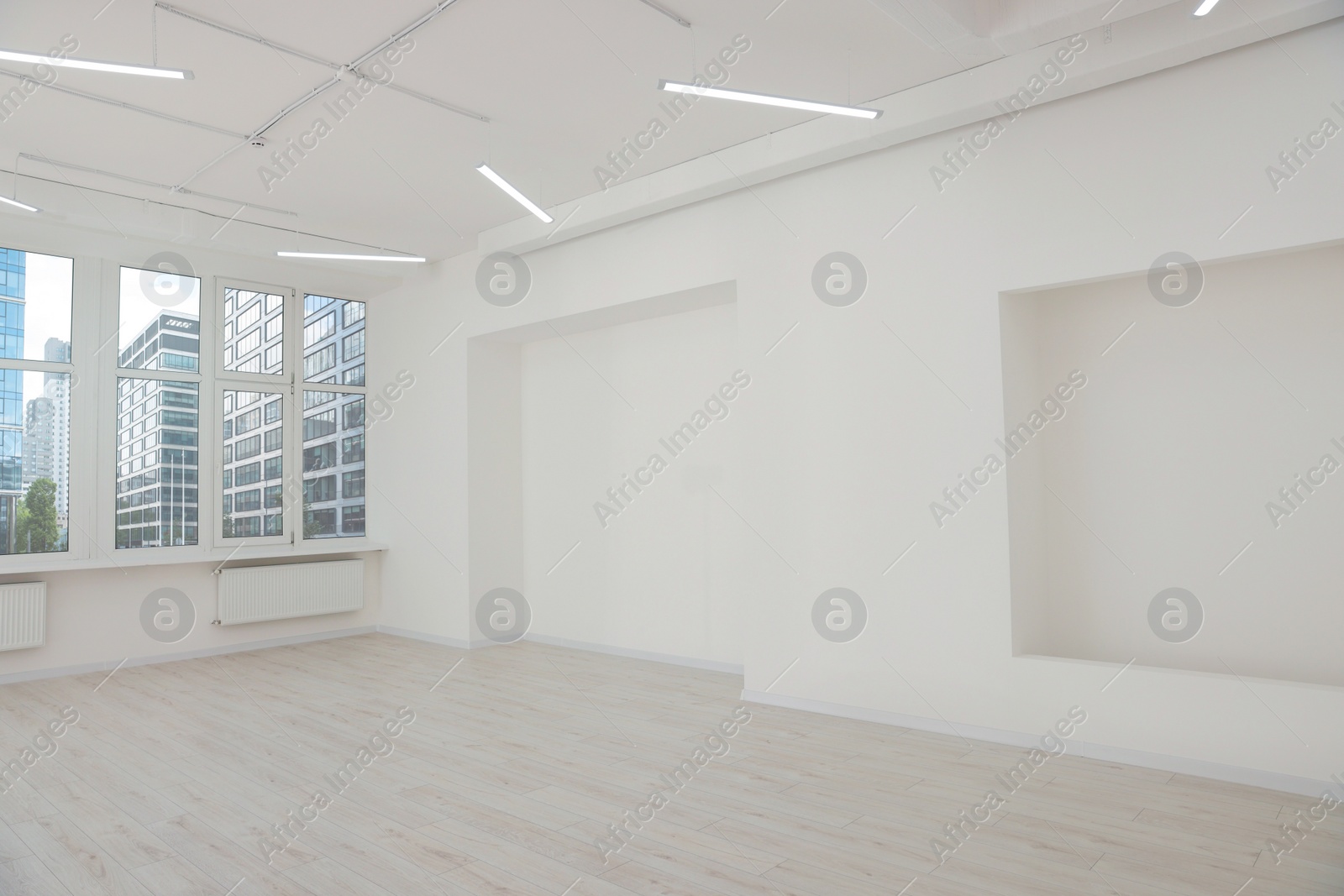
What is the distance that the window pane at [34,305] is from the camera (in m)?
7.13

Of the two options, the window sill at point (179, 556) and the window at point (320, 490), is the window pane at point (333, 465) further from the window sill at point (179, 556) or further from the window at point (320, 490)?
the window sill at point (179, 556)

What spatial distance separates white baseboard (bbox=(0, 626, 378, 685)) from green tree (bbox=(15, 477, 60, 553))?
3.32 feet

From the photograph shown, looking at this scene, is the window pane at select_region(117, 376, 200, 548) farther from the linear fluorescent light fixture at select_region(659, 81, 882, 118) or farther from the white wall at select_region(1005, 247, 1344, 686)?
the white wall at select_region(1005, 247, 1344, 686)

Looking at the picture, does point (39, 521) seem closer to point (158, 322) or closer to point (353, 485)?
point (158, 322)

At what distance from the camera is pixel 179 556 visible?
25.0ft

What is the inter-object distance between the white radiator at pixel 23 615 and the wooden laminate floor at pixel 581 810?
3.55 ft

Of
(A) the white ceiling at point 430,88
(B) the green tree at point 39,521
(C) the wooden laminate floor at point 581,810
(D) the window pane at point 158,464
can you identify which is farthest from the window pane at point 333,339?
(C) the wooden laminate floor at point 581,810

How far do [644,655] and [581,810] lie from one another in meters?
3.44

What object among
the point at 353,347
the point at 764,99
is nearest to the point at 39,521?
the point at 353,347

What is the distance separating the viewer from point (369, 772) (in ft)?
14.6

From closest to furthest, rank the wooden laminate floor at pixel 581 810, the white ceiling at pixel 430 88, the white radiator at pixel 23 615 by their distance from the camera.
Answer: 1. the wooden laminate floor at pixel 581 810
2. the white ceiling at pixel 430 88
3. the white radiator at pixel 23 615

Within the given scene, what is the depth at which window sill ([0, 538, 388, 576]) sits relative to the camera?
6.91 metres

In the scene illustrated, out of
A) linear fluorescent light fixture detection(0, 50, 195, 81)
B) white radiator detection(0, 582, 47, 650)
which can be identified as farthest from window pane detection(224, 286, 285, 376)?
linear fluorescent light fixture detection(0, 50, 195, 81)

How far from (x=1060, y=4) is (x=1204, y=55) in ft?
2.74
